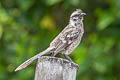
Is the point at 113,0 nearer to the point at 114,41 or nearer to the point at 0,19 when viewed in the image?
A: the point at 114,41

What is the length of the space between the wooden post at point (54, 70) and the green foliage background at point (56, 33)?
300cm

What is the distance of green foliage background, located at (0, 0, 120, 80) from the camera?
8141 millimetres

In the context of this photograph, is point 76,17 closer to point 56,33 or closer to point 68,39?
point 68,39

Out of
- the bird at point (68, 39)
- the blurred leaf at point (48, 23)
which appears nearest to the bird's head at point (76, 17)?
the bird at point (68, 39)

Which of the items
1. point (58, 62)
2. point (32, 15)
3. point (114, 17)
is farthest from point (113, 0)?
point (58, 62)

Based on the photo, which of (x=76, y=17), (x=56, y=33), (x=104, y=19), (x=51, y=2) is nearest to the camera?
(x=76, y=17)

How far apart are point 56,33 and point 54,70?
3.74 m

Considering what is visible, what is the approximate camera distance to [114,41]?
8.19 metres

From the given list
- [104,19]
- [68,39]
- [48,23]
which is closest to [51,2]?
[48,23]

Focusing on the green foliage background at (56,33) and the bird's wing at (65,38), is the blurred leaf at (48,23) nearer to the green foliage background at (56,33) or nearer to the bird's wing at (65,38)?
the green foliage background at (56,33)

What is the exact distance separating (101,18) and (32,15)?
1150 mm

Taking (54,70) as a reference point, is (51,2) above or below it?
above

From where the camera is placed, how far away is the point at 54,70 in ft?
15.8

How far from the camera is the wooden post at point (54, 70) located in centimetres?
480
